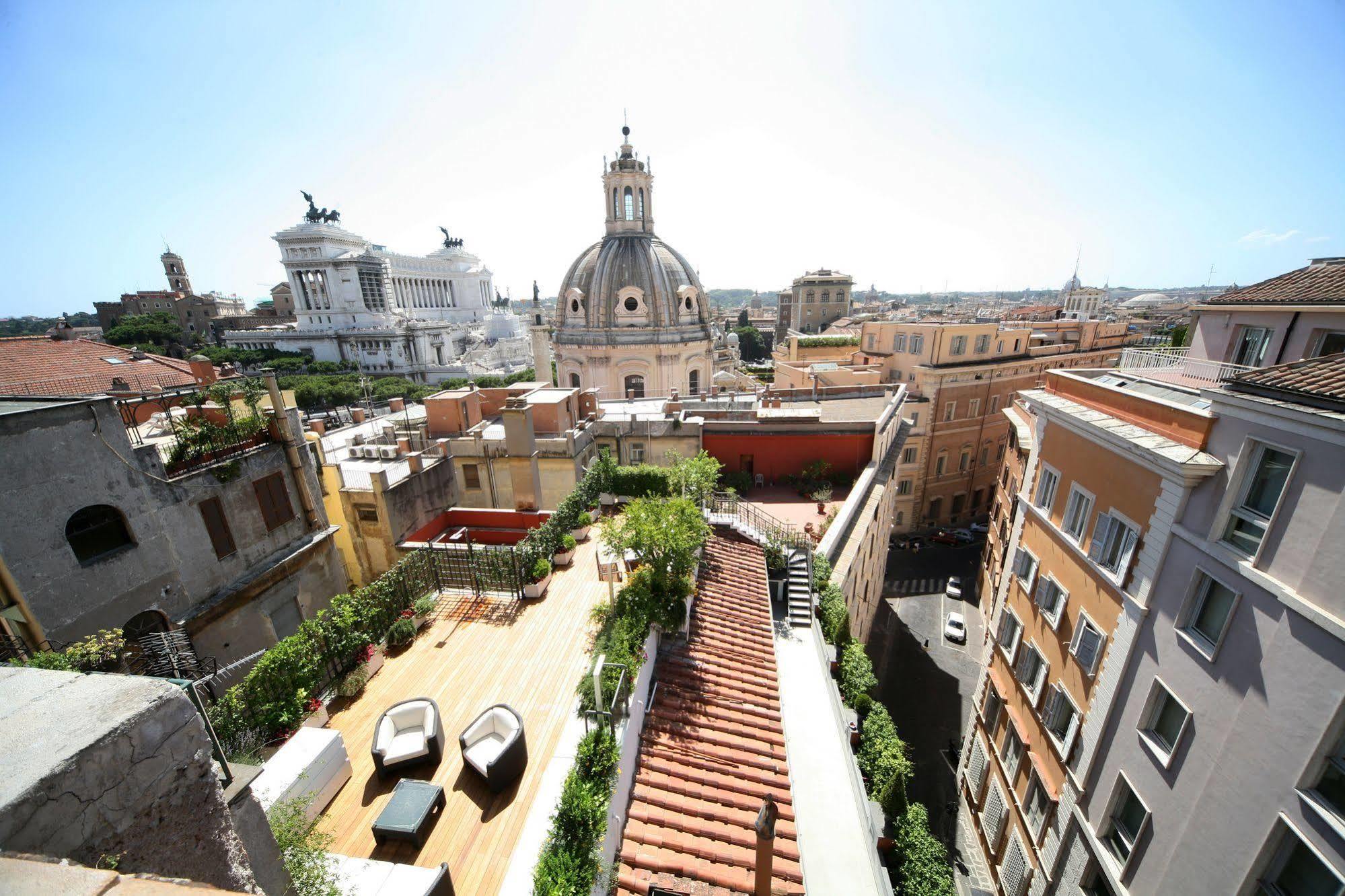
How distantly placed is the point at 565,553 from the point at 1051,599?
1248 centimetres

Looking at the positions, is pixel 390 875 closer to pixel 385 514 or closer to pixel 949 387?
pixel 385 514

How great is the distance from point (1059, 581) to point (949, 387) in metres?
23.5

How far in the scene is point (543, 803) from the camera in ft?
26.0

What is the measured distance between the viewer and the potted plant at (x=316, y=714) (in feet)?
29.9

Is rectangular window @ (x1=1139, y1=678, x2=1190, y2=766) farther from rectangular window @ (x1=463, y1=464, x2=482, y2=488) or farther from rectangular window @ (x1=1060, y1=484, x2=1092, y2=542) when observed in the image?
rectangular window @ (x1=463, y1=464, x2=482, y2=488)

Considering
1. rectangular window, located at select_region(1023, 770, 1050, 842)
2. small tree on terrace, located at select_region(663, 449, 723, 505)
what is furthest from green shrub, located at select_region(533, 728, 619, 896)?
rectangular window, located at select_region(1023, 770, 1050, 842)

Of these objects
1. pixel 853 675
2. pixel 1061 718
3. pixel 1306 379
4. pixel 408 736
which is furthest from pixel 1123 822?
pixel 408 736

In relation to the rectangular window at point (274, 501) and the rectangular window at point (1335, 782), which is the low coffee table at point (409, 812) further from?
the rectangular window at point (1335, 782)

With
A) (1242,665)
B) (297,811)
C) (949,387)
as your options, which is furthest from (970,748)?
(949,387)

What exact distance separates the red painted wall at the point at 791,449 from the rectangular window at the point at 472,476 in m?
Answer: 9.42

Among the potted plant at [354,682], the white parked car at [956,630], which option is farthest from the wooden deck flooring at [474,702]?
the white parked car at [956,630]

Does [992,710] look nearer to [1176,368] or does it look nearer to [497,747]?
[1176,368]

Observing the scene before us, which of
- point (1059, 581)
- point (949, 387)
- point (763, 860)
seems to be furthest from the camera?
point (949, 387)

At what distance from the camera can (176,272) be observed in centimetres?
10281
